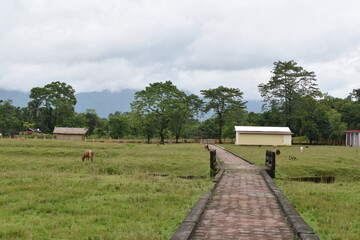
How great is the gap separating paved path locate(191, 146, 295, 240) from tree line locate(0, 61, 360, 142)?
50.0 metres

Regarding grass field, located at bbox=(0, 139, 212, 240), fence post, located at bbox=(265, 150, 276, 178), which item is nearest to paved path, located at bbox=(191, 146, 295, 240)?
grass field, located at bbox=(0, 139, 212, 240)

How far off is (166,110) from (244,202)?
174ft

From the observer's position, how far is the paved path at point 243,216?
634 centimetres

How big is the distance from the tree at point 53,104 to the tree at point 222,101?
31.4 metres

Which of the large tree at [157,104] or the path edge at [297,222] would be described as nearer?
the path edge at [297,222]

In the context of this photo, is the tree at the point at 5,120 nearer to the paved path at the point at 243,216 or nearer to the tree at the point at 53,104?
the tree at the point at 53,104

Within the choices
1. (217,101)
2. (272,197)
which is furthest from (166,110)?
(272,197)

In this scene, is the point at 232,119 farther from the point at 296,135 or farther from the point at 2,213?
the point at 2,213

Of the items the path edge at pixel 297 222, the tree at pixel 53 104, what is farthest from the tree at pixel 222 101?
the path edge at pixel 297 222

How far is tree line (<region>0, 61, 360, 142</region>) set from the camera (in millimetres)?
62094

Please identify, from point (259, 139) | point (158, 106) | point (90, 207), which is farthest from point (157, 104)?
point (90, 207)

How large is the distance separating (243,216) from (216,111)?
60.6 metres

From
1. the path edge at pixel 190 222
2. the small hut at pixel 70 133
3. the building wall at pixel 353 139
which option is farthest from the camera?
the small hut at pixel 70 133

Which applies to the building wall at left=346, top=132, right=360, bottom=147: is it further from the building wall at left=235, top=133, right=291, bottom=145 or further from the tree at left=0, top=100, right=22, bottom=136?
the tree at left=0, top=100, right=22, bottom=136
